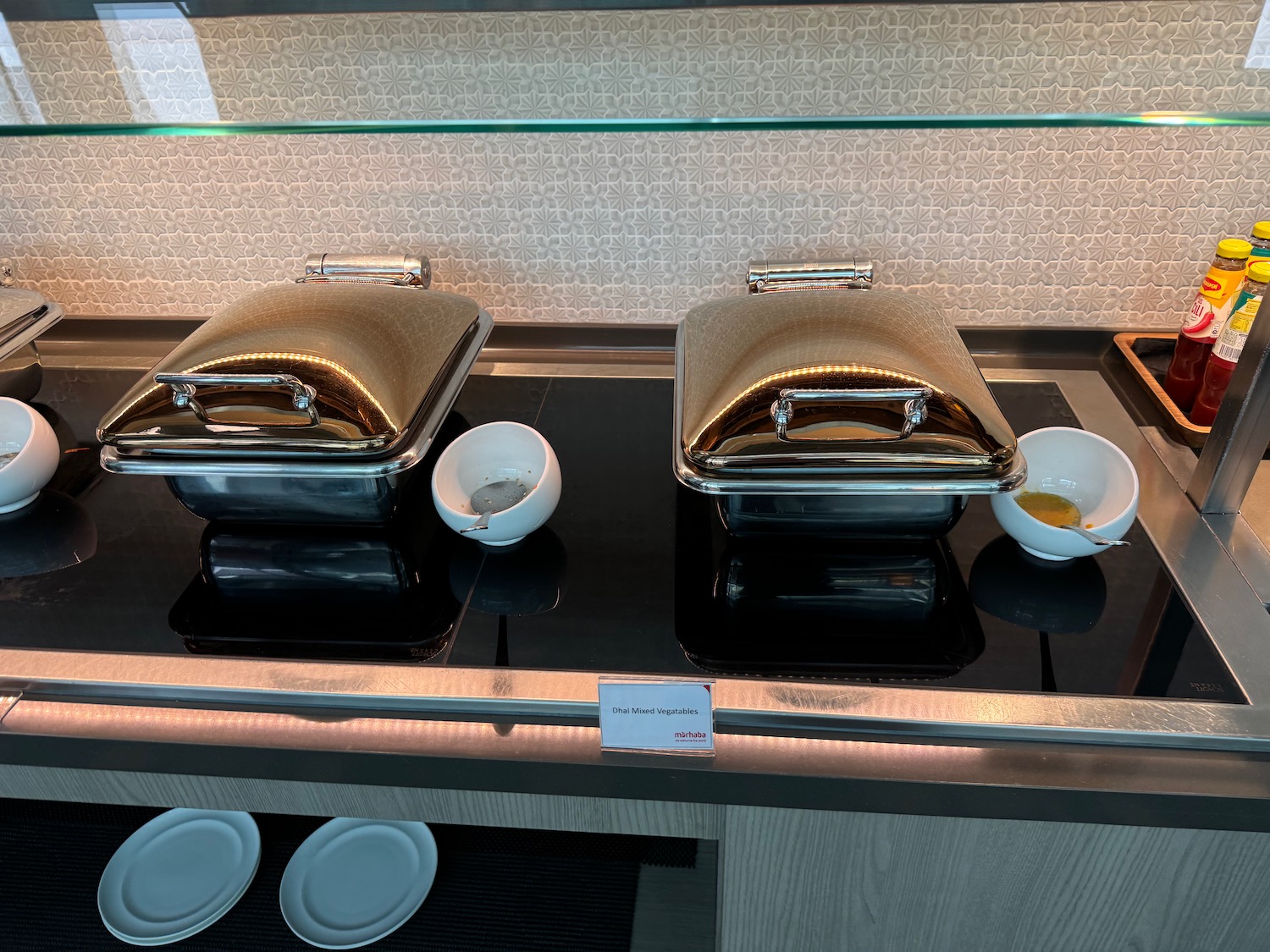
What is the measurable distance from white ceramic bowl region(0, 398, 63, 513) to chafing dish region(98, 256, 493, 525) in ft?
0.50

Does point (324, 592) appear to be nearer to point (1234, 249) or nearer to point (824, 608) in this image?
point (824, 608)

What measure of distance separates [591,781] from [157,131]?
20.3 inches

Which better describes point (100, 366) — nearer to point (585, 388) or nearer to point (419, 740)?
point (585, 388)

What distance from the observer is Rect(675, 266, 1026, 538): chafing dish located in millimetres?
588

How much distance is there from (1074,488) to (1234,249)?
0.27 meters

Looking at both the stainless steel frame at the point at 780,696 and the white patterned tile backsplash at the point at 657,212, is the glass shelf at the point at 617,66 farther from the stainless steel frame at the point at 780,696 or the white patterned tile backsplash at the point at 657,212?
the stainless steel frame at the point at 780,696

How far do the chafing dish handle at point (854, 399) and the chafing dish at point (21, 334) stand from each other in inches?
29.5

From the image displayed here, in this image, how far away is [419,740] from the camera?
1.92 feet

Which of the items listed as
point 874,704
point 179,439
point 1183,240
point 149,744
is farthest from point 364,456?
point 1183,240

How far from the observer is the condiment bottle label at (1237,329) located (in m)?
0.73

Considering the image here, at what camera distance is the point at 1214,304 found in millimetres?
779

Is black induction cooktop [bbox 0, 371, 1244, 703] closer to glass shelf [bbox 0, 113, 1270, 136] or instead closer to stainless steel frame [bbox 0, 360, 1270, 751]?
stainless steel frame [bbox 0, 360, 1270, 751]

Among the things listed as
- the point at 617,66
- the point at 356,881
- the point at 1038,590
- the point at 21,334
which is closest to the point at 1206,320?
the point at 1038,590

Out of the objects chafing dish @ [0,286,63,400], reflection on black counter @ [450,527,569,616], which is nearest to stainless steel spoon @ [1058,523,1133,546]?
reflection on black counter @ [450,527,569,616]
